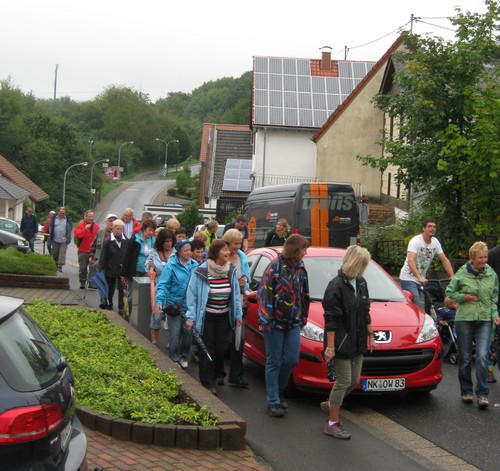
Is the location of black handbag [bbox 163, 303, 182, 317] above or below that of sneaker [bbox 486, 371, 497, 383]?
above

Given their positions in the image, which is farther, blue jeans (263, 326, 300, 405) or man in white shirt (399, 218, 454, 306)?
man in white shirt (399, 218, 454, 306)

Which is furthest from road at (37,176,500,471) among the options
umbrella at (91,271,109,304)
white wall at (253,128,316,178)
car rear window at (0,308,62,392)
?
white wall at (253,128,316,178)

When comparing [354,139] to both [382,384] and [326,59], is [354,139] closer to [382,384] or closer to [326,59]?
[326,59]

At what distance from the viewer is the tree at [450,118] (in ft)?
55.7

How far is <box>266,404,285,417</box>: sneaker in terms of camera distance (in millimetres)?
8023

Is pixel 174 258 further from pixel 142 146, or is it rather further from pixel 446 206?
pixel 142 146

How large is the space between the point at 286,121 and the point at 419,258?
36.8 m

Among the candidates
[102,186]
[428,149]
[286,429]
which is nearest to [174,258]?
[286,429]

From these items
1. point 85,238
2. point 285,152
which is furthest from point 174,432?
point 285,152

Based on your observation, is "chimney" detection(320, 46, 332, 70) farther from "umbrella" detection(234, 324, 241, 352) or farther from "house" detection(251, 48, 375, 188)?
"umbrella" detection(234, 324, 241, 352)

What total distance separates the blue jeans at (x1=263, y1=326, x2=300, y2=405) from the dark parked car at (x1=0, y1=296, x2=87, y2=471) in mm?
3322

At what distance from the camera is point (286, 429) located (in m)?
7.63

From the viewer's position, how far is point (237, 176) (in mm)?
55156

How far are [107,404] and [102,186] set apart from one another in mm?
100641
